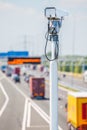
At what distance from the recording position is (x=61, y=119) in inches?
1612

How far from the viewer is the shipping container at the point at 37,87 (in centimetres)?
6334

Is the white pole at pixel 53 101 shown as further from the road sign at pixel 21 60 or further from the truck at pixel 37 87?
the road sign at pixel 21 60

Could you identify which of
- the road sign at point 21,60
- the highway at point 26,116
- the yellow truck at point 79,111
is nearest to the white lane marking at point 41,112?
the highway at point 26,116

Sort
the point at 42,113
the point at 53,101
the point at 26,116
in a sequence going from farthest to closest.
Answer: the point at 42,113, the point at 26,116, the point at 53,101

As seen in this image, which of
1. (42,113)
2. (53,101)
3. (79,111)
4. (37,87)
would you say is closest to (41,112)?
(42,113)

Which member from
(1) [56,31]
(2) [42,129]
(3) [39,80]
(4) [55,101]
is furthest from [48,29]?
(3) [39,80]

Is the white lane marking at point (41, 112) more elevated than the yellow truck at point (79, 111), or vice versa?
the yellow truck at point (79, 111)

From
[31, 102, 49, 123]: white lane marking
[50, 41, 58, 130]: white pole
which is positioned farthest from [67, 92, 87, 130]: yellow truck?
[31, 102, 49, 123]: white lane marking

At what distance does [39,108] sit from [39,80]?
11825 mm

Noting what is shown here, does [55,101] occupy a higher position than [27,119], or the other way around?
[55,101]

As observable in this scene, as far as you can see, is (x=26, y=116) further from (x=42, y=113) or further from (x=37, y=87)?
(x=37, y=87)

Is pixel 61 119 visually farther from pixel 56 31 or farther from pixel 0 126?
pixel 56 31

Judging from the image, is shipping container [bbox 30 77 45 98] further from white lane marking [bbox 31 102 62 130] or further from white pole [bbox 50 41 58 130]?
white pole [bbox 50 41 58 130]

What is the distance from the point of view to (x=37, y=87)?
64125mm
